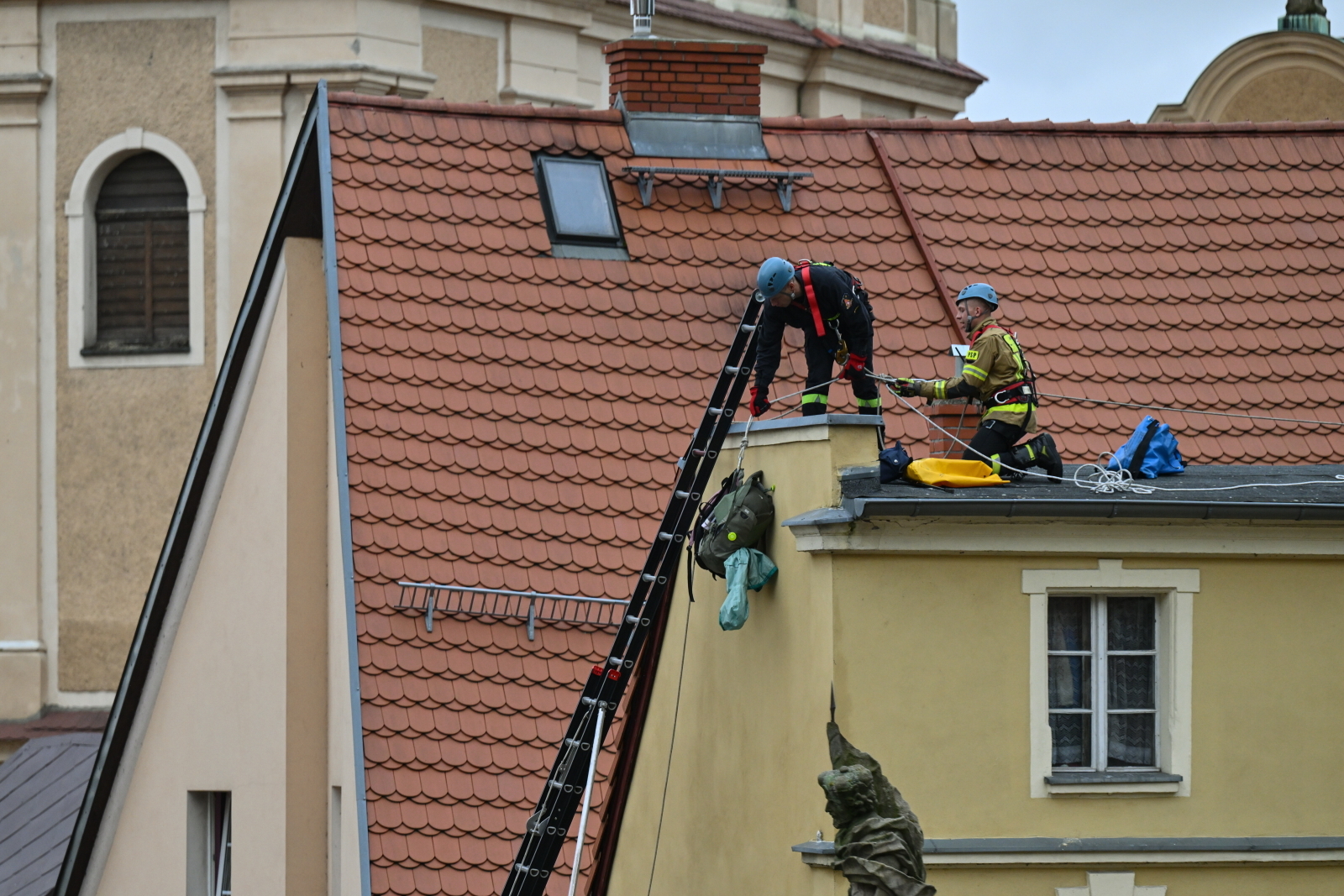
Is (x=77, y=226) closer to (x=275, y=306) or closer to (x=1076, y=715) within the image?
(x=275, y=306)

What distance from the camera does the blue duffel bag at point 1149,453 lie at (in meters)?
12.9

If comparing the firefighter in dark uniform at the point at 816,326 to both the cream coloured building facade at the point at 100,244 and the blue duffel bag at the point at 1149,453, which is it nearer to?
the blue duffel bag at the point at 1149,453

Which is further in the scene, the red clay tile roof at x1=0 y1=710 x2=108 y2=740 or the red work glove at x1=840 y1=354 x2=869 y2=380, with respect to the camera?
the red clay tile roof at x1=0 y1=710 x2=108 y2=740

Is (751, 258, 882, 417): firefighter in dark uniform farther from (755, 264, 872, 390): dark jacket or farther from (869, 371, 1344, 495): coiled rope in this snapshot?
(869, 371, 1344, 495): coiled rope

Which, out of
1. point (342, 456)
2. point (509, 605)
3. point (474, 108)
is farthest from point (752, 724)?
point (474, 108)

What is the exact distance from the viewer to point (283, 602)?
1650 cm

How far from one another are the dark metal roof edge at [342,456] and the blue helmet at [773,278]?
11.5 feet

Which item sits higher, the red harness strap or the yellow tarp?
the red harness strap

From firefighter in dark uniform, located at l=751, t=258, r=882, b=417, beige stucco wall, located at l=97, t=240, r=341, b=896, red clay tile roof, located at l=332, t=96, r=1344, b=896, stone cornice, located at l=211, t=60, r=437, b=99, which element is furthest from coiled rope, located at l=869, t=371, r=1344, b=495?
stone cornice, located at l=211, t=60, r=437, b=99

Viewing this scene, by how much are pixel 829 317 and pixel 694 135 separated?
543cm

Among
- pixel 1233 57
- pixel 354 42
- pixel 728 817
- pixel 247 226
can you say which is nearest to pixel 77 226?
pixel 247 226

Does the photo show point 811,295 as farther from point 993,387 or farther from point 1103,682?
point 1103,682

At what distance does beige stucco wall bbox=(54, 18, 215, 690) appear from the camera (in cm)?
2525

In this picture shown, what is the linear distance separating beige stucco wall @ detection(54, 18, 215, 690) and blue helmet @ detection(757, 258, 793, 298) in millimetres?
13790
